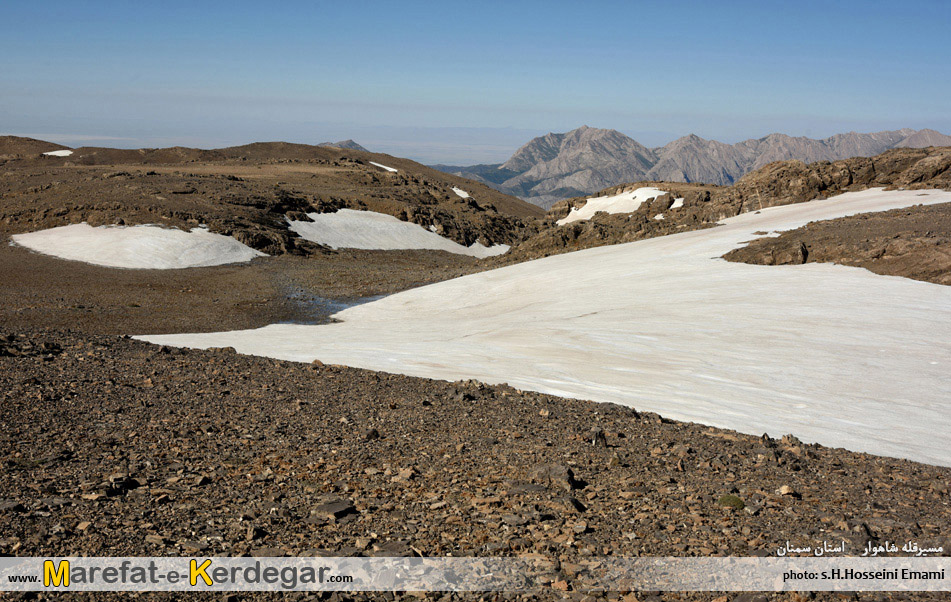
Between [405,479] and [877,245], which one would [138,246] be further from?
[877,245]

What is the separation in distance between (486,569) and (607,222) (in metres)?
36.5

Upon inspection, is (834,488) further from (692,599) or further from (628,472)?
(692,599)

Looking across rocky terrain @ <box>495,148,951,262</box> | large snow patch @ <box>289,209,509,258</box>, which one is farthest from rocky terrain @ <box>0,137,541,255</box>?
rocky terrain @ <box>495,148,951,262</box>

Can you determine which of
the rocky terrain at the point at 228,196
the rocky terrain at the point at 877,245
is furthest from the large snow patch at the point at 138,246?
the rocky terrain at the point at 877,245

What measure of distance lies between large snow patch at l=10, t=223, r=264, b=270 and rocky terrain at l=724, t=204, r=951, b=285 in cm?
3050

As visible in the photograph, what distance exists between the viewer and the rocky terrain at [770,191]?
30.9m

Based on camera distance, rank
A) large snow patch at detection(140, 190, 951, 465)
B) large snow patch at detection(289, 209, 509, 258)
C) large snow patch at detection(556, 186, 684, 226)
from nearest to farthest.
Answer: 1. large snow patch at detection(140, 190, 951, 465)
2. large snow patch at detection(556, 186, 684, 226)
3. large snow patch at detection(289, 209, 509, 258)

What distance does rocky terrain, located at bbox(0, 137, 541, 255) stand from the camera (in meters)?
43.7

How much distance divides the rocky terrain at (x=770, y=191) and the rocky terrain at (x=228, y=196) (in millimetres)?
20748

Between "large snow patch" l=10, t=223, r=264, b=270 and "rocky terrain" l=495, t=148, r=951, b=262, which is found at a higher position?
"rocky terrain" l=495, t=148, r=951, b=262

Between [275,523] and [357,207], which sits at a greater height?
[357,207]

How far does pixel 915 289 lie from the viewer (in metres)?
18.3

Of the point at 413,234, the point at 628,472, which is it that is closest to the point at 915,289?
the point at 628,472

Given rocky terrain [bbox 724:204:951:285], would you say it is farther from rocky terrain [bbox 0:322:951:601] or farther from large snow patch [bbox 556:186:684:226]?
large snow patch [bbox 556:186:684:226]
